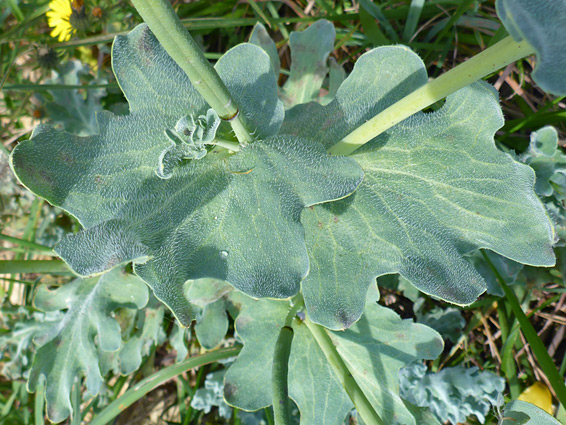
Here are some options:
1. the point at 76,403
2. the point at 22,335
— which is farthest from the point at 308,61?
the point at 22,335

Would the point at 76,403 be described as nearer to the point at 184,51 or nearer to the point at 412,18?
the point at 184,51

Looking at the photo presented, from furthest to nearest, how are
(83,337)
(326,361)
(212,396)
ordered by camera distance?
(212,396), (83,337), (326,361)

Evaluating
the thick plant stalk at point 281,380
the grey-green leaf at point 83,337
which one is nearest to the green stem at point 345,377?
the thick plant stalk at point 281,380

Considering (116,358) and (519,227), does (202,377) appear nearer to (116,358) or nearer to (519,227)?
(116,358)

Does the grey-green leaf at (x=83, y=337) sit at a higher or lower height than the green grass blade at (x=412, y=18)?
lower

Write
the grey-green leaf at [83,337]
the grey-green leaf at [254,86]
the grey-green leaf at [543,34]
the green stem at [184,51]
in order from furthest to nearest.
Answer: the grey-green leaf at [83,337], the grey-green leaf at [254,86], the green stem at [184,51], the grey-green leaf at [543,34]

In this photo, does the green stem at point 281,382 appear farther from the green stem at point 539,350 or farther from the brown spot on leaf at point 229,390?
the green stem at point 539,350
